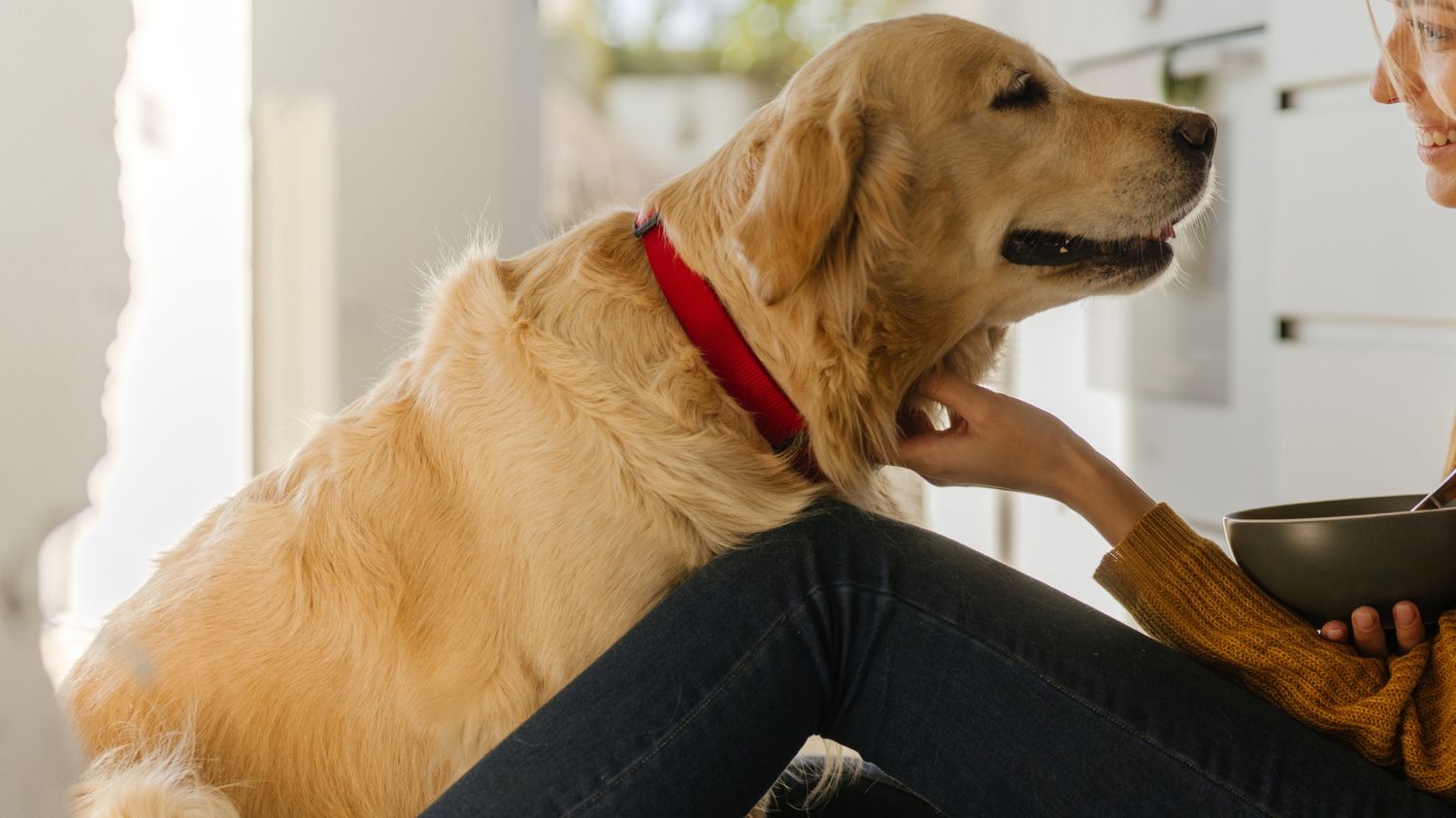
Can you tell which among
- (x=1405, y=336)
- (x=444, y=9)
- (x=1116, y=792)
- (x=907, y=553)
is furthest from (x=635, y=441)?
(x=444, y=9)

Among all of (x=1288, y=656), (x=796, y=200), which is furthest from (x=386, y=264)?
(x=1288, y=656)

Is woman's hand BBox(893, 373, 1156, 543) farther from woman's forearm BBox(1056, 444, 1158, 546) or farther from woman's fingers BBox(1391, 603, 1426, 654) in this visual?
woman's fingers BBox(1391, 603, 1426, 654)

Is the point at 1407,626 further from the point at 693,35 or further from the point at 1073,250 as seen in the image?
the point at 693,35

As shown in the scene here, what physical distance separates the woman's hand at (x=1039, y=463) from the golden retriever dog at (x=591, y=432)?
0.32ft

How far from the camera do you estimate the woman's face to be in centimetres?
119

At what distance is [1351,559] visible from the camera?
102 cm

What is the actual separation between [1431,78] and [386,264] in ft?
7.34

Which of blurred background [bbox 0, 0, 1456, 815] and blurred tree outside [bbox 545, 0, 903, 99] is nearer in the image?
blurred background [bbox 0, 0, 1456, 815]

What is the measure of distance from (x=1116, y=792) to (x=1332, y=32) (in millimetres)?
1602

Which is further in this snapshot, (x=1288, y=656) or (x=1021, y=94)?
(x=1021, y=94)

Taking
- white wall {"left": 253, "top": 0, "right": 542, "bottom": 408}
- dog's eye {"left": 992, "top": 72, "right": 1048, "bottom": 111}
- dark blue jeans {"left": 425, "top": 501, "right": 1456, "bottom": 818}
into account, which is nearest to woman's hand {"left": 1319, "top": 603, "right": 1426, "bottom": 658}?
dark blue jeans {"left": 425, "top": 501, "right": 1456, "bottom": 818}

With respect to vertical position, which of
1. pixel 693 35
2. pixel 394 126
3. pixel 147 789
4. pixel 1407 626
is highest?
pixel 693 35

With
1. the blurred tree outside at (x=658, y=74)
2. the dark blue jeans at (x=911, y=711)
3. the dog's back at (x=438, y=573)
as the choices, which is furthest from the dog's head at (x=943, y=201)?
the blurred tree outside at (x=658, y=74)

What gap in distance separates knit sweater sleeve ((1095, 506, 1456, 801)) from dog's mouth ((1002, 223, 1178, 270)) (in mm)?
316
